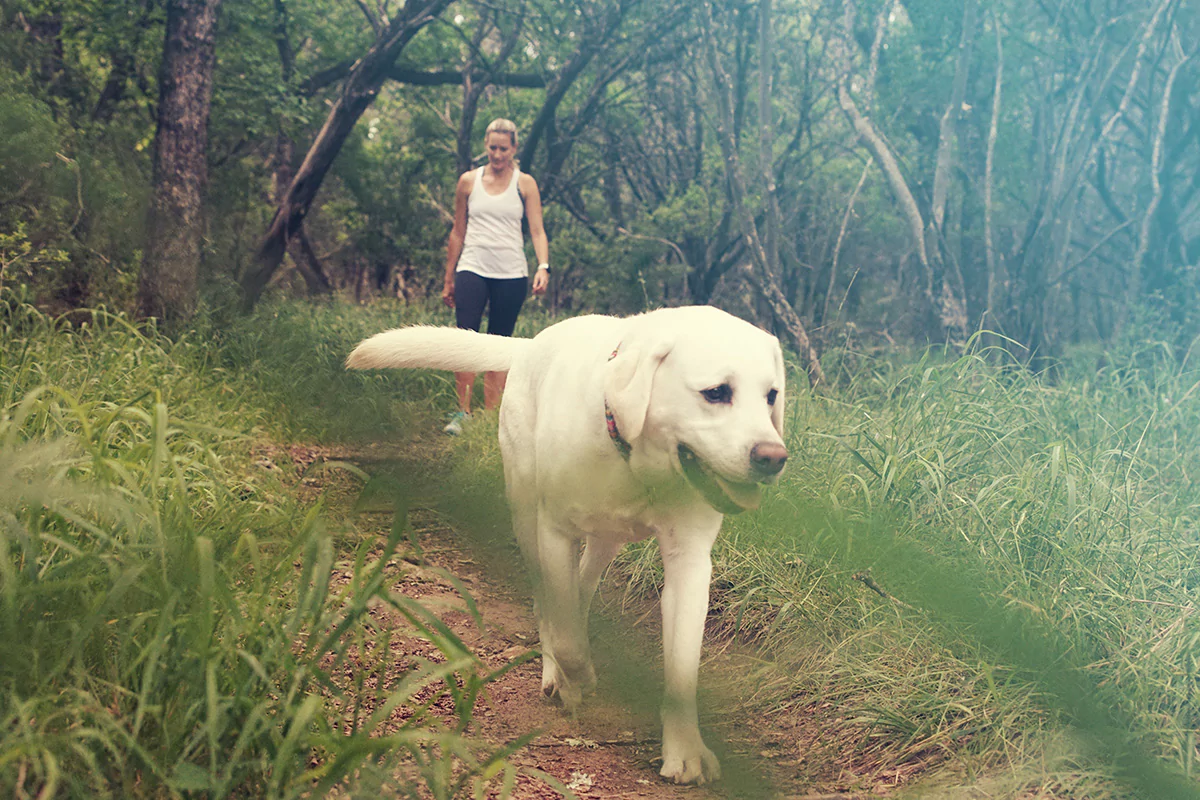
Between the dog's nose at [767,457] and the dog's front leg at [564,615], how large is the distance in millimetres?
681

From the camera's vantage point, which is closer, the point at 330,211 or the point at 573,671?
the point at 573,671

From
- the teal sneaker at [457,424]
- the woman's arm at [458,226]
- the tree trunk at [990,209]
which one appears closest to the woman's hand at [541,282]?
the woman's arm at [458,226]

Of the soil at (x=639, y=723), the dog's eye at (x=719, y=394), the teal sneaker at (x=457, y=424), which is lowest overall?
the teal sneaker at (x=457, y=424)

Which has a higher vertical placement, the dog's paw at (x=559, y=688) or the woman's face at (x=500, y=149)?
the woman's face at (x=500, y=149)

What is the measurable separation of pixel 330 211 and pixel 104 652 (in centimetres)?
1255

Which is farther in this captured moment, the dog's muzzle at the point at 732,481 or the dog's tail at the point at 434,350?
the dog's tail at the point at 434,350

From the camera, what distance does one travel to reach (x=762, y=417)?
199 cm

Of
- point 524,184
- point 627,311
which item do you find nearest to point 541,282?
point 524,184

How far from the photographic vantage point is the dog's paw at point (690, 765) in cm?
212

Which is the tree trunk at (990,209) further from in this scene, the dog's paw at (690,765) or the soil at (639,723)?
the dog's paw at (690,765)

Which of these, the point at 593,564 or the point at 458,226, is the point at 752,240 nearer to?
the point at 458,226

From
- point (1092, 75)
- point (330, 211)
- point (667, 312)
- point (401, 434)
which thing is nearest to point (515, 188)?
point (401, 434)

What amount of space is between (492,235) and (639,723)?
3.71 m

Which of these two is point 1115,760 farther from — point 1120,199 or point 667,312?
point 1120,199
